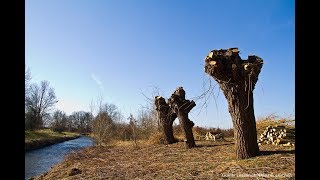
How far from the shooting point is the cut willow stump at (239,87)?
324 inches

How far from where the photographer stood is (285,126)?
12.9 metres

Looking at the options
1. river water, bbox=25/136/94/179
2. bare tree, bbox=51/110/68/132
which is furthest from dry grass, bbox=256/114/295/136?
bare tree, bbox=51/110/68/132

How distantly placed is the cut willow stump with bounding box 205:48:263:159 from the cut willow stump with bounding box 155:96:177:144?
7314 millimetres

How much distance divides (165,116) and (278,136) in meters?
5.63

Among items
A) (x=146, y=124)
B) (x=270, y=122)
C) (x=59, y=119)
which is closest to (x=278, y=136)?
(x=270, y=122)

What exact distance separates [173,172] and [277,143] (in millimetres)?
5723

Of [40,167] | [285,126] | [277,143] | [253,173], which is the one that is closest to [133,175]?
[253,173]

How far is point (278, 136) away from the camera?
12.1 meters

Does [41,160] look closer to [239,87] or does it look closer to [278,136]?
[278,136]

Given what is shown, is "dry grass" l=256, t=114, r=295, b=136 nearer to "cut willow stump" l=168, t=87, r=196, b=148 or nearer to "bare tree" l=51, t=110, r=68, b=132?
"cut willow stump" l=168, t=87, r=196, b=148

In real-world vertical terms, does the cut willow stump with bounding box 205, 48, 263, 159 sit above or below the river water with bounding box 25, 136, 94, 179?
above

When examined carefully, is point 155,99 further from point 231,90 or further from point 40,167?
point 231,90

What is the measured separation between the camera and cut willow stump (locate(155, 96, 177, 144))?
15.7m
